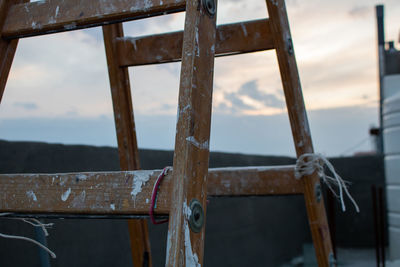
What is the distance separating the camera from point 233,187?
1.38m

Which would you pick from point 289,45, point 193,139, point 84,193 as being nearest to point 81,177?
point 84,193

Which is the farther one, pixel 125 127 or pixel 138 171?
pixel 125 127

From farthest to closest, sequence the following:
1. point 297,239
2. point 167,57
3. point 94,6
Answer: point 297,239 → point 167,57 → point 94,6

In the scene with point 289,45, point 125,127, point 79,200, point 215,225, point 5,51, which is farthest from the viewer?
point 215,225

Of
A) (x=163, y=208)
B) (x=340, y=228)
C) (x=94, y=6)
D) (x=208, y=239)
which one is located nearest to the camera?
(x=163, y=208)

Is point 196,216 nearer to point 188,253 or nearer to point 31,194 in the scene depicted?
point 188,253

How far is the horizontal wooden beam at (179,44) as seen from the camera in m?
1.25

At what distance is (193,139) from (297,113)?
662 mm

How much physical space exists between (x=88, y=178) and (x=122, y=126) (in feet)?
2.10

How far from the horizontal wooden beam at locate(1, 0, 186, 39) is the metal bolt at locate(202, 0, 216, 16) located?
0.13ft

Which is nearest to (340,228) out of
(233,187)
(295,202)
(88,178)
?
(295,202)

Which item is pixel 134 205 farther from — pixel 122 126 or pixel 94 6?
pixel 122 126

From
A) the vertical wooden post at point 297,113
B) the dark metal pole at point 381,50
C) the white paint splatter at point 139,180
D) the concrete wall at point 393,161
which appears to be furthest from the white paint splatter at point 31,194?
the dark metal pole at point 381,50

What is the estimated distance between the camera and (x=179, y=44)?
1320mm
